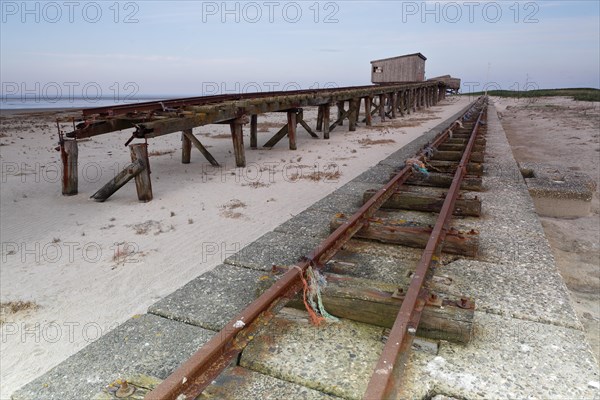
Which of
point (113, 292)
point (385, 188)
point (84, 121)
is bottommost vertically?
point (113, 292)

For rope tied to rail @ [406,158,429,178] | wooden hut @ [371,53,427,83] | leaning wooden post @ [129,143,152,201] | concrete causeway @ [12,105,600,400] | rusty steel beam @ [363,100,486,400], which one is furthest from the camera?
wooden hut @ [371,53,427,83]

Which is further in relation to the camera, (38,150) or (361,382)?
(38,150)

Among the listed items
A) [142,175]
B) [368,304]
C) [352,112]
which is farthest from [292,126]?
[368,304]

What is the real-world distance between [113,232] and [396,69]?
137 ft

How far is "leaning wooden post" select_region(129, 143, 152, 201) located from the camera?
7035 mm

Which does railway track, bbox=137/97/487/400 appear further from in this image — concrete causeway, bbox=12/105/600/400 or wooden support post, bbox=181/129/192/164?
wooden support post, bbox=181/129/192/164

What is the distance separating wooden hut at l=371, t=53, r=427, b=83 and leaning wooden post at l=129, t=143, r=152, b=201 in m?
39.9

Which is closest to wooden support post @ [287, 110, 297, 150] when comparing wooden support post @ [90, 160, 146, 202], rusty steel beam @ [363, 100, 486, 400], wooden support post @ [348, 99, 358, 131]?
wooden support post @ [348, 99, 358, 131]

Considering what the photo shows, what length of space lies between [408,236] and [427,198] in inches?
47.9

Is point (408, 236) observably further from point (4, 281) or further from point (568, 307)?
point (4, 281)

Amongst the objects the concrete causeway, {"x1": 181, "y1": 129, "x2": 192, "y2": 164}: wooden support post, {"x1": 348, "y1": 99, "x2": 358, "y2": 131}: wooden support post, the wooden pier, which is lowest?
the concrete causeway

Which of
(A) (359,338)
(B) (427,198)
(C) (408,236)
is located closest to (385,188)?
(B) (427,198)

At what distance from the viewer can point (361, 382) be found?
2020 mm

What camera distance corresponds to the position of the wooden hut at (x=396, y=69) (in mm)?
43044
